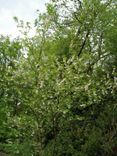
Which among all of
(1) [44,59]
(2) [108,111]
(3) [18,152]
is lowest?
(3) [18,152]

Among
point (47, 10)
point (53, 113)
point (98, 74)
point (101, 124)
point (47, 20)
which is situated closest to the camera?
point (53, 113)

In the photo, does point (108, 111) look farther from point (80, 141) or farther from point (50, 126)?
point (50, 126)

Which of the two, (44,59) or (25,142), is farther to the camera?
(25,142)

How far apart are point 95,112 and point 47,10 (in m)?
10.5

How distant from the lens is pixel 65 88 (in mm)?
20047

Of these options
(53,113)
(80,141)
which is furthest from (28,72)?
(80,141)

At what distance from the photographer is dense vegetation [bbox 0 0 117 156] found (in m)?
20.2

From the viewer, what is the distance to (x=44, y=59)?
21.9 metres

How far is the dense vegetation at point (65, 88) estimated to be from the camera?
66.4 feet

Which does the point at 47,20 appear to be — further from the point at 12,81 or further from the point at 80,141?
the point at 80,141

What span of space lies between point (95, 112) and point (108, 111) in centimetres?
143

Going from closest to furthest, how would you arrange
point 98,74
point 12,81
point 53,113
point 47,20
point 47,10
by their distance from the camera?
point 53,113
point 12,81
point 47,20
point 98,74
point 47,10

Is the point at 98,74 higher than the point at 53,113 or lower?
higher

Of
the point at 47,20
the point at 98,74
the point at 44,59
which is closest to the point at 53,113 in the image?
the point at 44,59
